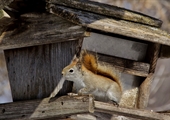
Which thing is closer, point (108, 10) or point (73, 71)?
point (73, 71)

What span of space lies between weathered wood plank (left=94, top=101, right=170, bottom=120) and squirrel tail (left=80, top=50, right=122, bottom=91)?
258 millimetres

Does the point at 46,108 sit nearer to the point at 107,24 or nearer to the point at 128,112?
the point at 128,112

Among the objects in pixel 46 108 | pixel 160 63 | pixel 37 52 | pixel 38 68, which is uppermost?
pixel 37 52

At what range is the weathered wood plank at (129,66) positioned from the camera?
3.70 m

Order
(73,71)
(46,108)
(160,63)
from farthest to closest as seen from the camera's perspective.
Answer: (160,63)
(46,108)
(73,71)

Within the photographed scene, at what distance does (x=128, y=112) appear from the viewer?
3.36m

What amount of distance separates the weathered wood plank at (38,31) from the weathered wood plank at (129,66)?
0.48m

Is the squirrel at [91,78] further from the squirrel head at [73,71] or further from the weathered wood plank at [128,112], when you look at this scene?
the weathered wood plank at [128,112]

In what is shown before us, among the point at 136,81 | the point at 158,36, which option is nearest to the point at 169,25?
the point at 136,81

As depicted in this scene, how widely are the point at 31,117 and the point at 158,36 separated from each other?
3.50 ft

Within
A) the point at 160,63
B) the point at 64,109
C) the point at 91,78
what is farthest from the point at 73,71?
the point at 160,63

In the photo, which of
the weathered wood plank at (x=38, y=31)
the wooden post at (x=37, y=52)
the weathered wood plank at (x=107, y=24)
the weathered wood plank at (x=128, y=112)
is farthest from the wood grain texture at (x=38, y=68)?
the weathered wood plank at (x=128, y=112)

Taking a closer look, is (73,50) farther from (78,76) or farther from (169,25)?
(169,25)

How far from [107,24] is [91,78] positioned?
430 mm
